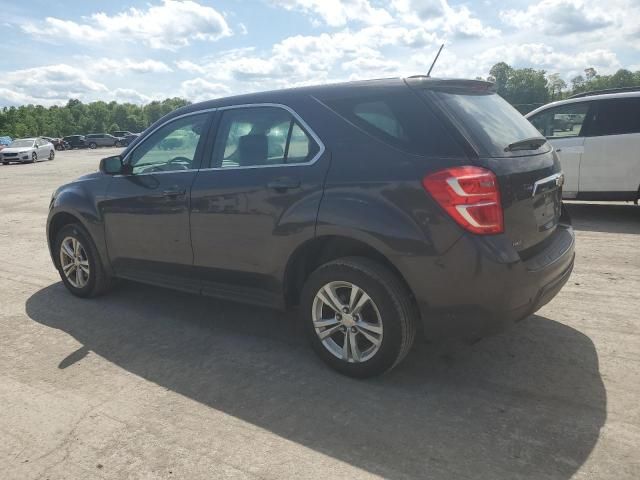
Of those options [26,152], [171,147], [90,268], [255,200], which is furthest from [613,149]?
[26,152]

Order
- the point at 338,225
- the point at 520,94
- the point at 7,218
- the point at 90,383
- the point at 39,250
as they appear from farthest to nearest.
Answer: the point at 520,94, the point at 7,218, the point at 39,250, the point at 90,383, the point at 338,225

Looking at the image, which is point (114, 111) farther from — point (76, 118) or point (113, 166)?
point (113, 166)

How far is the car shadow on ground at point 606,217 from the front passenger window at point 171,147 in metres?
5.51

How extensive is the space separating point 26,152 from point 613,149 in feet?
113

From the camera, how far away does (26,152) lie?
1316 inches

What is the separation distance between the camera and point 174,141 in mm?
4375

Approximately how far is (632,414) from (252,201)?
256 cm

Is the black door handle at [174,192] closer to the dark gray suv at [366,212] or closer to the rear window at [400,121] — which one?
the dark gray suv at [366,212]

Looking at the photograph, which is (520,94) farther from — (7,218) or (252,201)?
(252,201)

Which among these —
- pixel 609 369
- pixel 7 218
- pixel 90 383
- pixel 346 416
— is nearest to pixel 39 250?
pixel 7 218

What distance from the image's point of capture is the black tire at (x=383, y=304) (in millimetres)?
3102

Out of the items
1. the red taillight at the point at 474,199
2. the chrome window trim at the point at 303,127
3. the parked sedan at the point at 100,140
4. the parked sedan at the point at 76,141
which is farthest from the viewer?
the parked sedan at the point at 100,140

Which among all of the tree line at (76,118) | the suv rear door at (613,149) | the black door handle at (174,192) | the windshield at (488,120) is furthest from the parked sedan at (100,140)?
the windshield at (488,120)

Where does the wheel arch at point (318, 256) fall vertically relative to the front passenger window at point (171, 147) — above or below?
below
